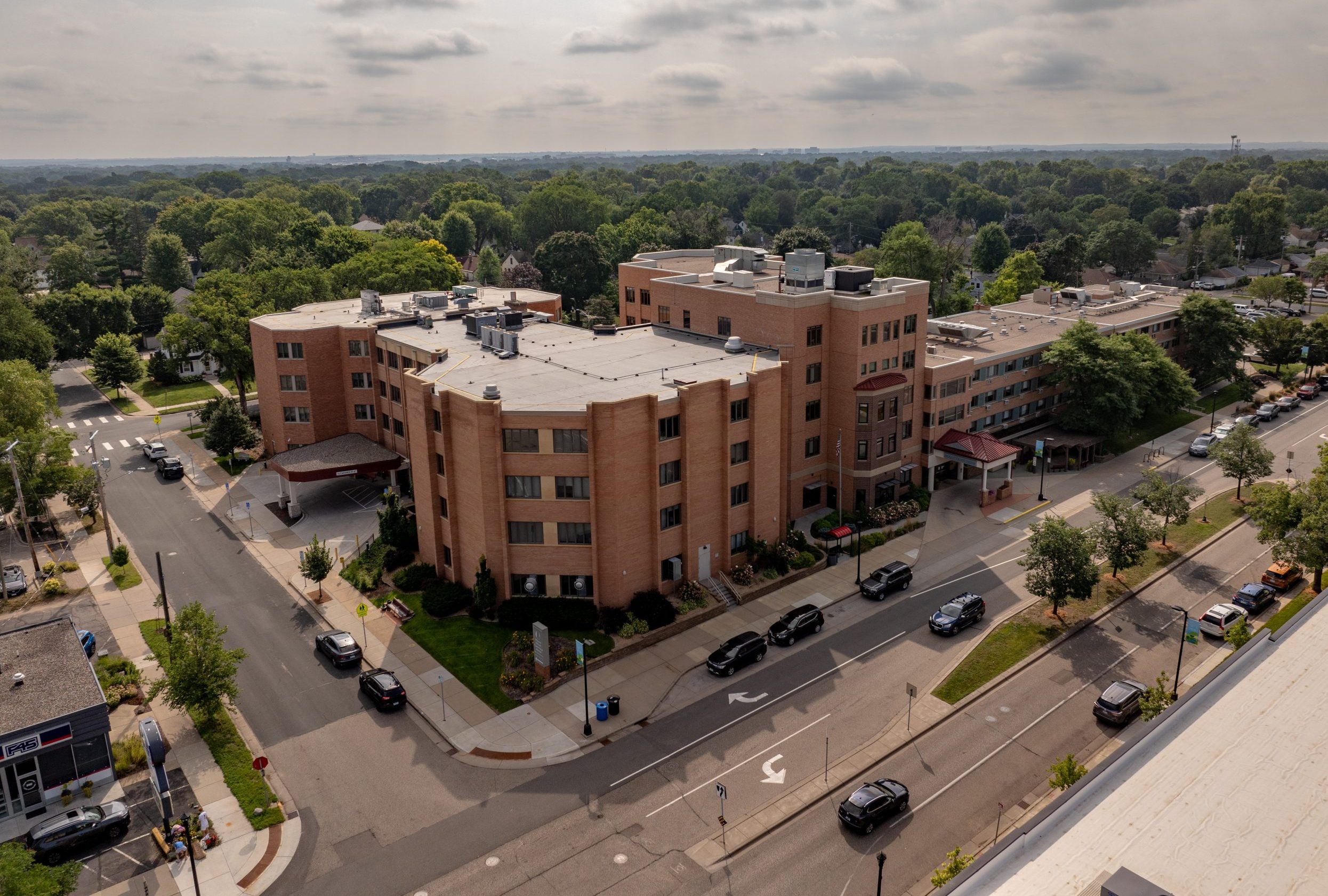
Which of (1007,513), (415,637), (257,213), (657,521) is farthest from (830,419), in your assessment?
(257,213)

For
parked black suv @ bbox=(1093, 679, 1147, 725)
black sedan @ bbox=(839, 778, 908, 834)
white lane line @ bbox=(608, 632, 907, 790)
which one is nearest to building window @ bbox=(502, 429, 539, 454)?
→ white lane line @ bbox=(608, 632, 907, 790)

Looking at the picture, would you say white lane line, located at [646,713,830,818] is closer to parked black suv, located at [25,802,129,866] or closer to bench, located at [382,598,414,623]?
parked black suv, located at [25,802,129,866]

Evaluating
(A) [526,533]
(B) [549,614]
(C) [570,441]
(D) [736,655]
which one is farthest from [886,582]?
(A) [526,533]

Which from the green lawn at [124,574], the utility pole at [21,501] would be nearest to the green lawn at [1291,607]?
the green lawn at [124,574]

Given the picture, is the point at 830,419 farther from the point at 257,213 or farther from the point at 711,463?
→ the point at 257,213

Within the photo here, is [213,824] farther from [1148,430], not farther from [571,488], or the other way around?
[1148,430]
